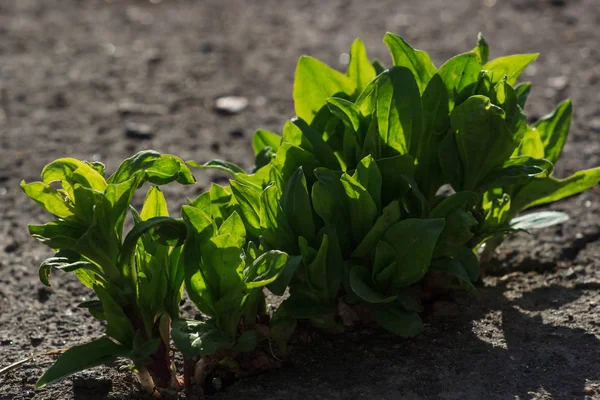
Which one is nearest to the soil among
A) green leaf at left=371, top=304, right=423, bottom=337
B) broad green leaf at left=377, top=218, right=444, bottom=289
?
green leaf at left=371, top=304, right=423, bottom=337

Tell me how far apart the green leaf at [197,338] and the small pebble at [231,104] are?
8.34 feet

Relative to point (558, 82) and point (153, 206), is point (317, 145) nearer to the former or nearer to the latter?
point (153, 206)

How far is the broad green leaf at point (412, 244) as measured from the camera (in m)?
2.49

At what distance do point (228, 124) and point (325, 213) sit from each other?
2288mm

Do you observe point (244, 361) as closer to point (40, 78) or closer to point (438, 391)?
point (438, 391)

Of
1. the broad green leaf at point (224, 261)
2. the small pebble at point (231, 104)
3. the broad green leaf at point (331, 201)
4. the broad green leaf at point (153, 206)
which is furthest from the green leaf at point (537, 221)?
the small pebble at point (231, 104)

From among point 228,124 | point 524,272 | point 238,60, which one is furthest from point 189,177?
point 238,60

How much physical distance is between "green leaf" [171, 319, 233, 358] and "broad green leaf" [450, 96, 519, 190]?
91 centimetres

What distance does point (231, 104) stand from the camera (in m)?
4.96

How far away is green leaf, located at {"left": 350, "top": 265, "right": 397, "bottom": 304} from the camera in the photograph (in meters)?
2.47

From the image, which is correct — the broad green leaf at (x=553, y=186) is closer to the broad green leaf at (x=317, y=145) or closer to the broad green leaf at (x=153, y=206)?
the broad green leaf at (x=317, y=145)

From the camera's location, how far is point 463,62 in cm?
269

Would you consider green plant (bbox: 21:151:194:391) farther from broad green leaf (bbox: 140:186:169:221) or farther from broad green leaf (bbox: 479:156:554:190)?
broad green leaf (bbox: 479:156:554:190)

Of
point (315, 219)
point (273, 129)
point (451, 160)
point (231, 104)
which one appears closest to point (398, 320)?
point (315, 219)
